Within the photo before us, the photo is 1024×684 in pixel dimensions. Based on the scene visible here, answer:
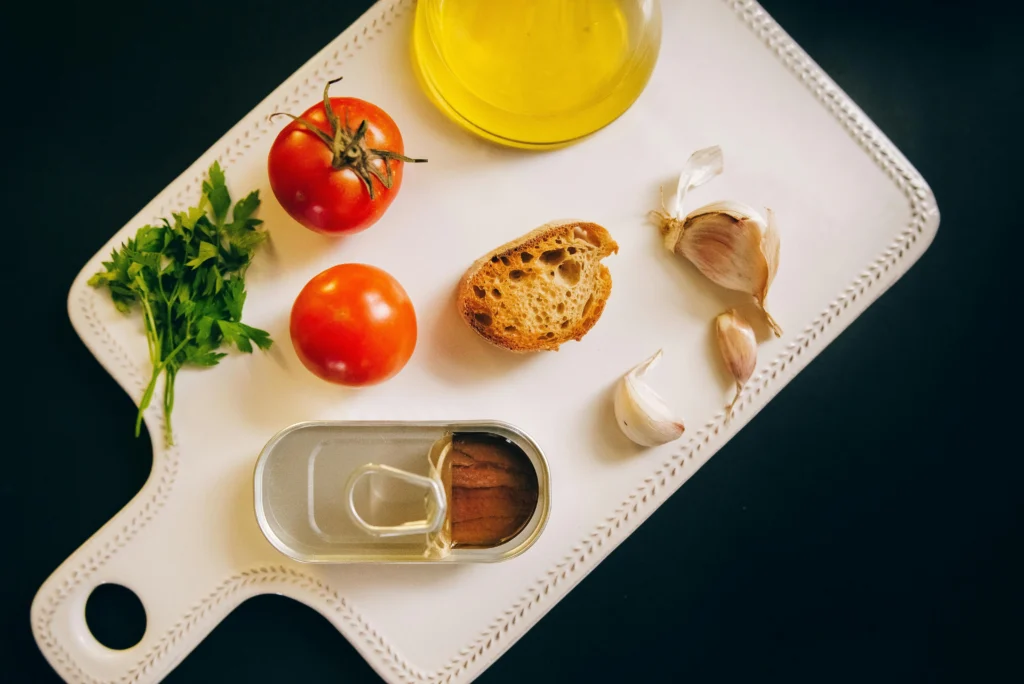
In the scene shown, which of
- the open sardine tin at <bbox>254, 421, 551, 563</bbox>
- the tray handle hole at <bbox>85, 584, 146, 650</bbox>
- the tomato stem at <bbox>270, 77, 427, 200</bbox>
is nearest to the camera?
the tomato stem at <bbox>270, 77, 427, 200</bbox>

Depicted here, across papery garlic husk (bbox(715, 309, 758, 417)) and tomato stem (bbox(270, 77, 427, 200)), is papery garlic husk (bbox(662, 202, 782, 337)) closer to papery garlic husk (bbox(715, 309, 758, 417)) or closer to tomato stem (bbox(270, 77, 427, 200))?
papery garlic husk (bbox(715, 309, 758, 417))

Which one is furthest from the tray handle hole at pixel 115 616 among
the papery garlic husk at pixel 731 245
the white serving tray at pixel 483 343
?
the papery garlic husk at pixel 731 245

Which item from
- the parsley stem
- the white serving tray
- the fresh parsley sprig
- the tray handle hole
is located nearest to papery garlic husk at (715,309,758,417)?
the white serving tray

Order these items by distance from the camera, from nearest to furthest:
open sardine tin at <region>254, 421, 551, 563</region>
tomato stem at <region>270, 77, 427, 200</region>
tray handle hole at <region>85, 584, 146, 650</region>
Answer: tomato stem at <region>270, 77, 427, 200</region>, open sardine tin at <region>254, 421, 551, 563</region>, tray handle hole at <region>85, 584, 146, 650</region>

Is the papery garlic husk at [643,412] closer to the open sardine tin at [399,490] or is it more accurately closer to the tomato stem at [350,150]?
the open sardine tin at [399,490]

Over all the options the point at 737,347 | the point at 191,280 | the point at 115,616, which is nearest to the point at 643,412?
the point at 737,347
